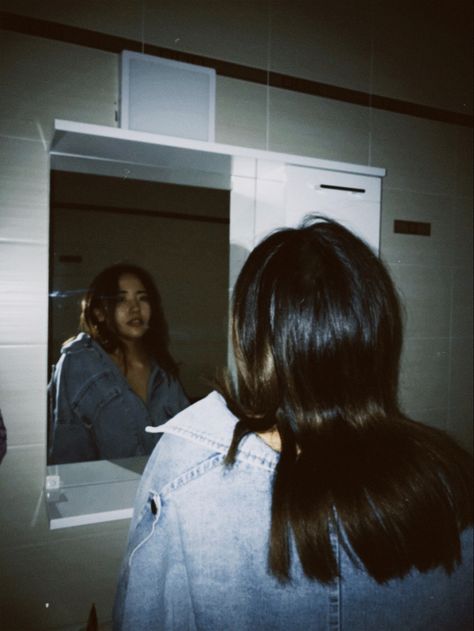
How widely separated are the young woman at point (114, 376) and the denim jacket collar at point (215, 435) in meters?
0.93

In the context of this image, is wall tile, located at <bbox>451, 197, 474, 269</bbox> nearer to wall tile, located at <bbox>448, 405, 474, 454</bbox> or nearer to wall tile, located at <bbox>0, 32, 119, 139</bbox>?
wall tile, located at <bbox>448, 405, 474, 454</bbox>

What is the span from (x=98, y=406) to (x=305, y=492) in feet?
3.64

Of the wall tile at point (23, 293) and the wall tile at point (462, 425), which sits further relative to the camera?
the wall tile at point (462, 425)

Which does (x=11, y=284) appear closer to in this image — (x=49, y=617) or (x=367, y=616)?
(x=49, y=617)

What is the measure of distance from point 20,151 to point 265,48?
3.46 feet

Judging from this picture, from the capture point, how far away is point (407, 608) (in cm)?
64

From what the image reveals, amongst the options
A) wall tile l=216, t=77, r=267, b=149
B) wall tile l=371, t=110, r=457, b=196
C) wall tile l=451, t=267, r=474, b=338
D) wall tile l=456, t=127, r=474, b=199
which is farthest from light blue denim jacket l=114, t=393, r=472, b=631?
wall tile l=456, t=127, r=474, b=199

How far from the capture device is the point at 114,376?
1569 millimetres

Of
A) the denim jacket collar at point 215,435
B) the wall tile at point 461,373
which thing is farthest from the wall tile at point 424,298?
the denim jacket collar at point 215,435

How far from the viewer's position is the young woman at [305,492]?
601 mm

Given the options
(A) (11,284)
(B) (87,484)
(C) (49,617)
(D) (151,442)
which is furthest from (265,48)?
(C) (49,617)

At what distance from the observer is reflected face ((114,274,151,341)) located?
4.92 ft

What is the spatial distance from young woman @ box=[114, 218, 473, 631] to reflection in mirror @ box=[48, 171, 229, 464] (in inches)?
34.0

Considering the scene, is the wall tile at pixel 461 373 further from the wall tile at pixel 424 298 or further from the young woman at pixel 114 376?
the young woman at pixel 114 376
